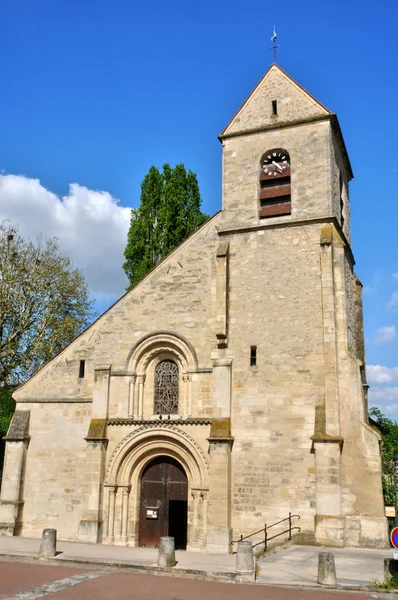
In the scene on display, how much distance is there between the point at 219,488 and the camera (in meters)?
17.3

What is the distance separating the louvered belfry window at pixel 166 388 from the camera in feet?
63.7

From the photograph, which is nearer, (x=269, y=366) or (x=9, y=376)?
(x=269, y=366)

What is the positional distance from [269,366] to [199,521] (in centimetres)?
528

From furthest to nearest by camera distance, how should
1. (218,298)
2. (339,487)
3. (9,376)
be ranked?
1. (9,376)
2. (218,298)
3. (339,487)

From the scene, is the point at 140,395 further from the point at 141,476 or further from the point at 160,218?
the point at 160,218

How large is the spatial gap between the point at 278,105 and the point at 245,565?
51.3 feet

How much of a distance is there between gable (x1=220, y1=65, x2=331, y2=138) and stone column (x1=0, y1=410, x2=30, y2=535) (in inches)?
509

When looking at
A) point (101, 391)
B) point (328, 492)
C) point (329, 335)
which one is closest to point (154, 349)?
point (101, 391)

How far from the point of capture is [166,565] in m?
13.3

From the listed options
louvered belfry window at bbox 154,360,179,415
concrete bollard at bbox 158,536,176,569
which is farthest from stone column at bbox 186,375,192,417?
concrete bollard at bbox 158,536,176,569

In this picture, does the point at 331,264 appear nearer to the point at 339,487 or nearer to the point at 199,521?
the point at 339,487

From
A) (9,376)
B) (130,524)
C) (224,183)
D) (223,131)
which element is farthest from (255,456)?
(9,376)

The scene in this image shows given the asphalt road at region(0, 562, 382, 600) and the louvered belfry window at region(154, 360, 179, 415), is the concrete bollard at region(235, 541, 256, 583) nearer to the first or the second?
the asphalt road at region(0, 562, 382, 600)

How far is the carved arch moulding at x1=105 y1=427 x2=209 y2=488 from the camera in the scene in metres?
18.4
